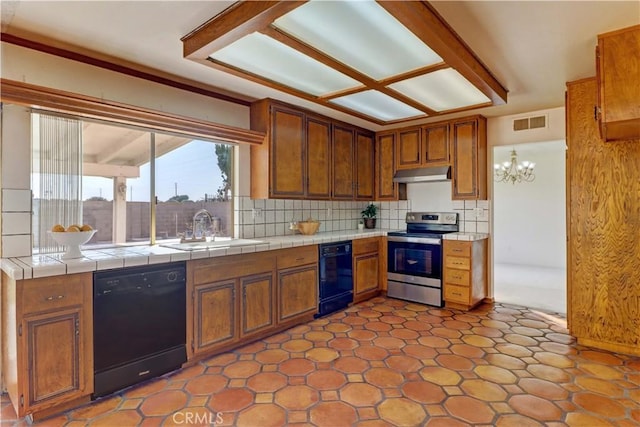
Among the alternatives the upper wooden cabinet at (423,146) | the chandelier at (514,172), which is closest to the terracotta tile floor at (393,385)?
the upper wooden cabinet at (423,146)

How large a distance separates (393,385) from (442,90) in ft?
8.13

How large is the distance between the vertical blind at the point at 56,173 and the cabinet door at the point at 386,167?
353 centimetres

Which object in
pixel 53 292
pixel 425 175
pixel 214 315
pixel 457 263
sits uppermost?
pixel 425 175

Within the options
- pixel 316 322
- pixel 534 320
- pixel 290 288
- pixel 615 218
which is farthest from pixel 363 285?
pixel 615 218

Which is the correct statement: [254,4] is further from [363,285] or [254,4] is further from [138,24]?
[363,285]

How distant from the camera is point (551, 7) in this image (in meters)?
1.92

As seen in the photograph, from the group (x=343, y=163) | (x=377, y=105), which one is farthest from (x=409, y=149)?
(x=377, y=105)

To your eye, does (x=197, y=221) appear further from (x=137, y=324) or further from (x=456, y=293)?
(x=456, y=293)

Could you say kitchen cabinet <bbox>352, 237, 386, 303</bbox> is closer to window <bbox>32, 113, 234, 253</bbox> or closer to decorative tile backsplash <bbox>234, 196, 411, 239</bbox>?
decorative tile backsplash <bbox>234, 196, 411, 239</bbox>

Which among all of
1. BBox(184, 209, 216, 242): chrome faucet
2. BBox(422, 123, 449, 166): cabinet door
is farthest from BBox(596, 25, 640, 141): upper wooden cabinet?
BBox(184, 209, 216, 242): chrome faucet

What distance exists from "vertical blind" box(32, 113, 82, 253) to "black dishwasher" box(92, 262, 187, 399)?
66 cm

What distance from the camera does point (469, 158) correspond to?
4141mm

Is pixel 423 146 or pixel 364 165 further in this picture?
pixel 364 165

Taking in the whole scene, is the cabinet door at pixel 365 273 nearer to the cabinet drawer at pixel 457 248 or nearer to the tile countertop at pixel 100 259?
the cabinet drawer at pixel 457 248
